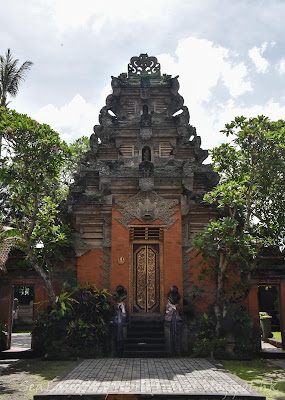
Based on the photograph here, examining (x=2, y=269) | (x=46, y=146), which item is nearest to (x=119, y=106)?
(x=46, y=146)

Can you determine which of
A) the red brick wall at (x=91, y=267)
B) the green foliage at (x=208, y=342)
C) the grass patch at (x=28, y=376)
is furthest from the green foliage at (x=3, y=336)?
the green foliage at (x=208, y=342)

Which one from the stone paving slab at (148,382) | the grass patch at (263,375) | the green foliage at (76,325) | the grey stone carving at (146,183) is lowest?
the grass patch at (263,375)

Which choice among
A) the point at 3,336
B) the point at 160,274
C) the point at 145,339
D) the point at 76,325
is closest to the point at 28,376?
the point at 76,325

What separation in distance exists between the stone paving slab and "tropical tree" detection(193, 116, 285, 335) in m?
2.94

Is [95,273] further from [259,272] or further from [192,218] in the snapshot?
[259,272]

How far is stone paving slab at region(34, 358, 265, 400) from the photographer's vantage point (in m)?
6.77

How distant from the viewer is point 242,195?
12.7m

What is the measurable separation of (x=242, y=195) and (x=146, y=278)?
4.45 meters

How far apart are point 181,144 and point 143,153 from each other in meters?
1.62

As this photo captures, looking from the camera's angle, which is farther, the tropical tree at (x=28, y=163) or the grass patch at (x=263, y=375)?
the tropical tree at (x=28, y=163)

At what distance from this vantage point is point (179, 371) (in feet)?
30.0

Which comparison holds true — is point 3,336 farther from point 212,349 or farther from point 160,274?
point 212,349

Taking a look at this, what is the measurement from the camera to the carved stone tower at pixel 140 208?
520 inches

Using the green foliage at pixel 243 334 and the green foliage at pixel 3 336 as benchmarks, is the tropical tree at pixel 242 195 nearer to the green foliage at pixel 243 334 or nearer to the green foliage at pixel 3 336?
the green foliage at pixel 243 334
